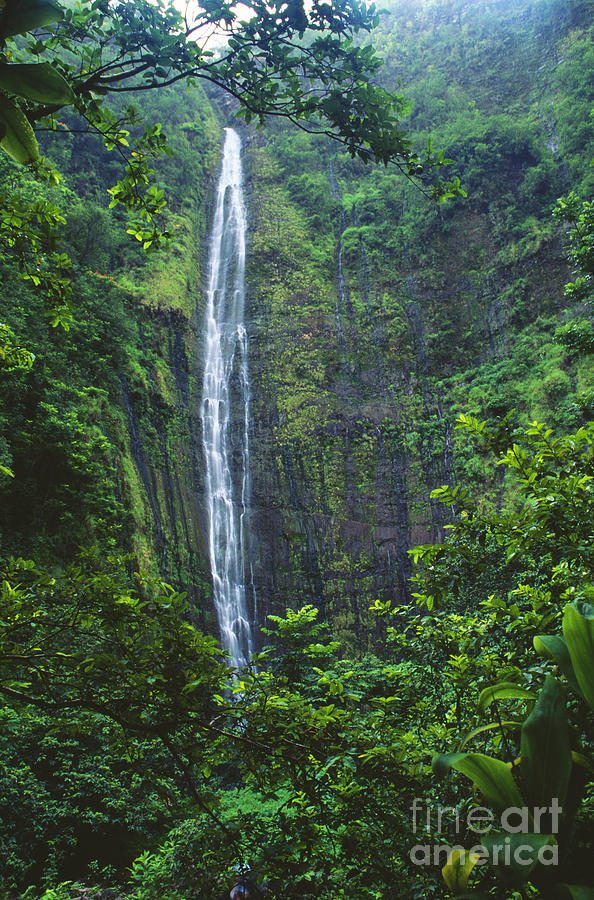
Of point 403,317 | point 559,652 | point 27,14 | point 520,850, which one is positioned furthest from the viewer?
point 403,317

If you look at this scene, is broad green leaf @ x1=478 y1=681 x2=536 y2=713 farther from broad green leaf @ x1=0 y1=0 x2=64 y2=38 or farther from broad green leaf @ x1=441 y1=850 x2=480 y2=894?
broad green leaf @ x1=0 y1=0 x2=64 y2=38

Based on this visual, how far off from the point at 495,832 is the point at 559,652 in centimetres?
44

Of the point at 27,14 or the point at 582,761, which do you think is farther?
the point at 582,761

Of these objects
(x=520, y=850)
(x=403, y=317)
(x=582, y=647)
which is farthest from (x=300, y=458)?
(x=520, y=850)

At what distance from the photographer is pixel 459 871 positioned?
979 millimetres

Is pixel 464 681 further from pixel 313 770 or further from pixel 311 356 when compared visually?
pixel 311 356

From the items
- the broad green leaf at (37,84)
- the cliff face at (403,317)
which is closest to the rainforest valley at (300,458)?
the broad green leaf at (37,84)

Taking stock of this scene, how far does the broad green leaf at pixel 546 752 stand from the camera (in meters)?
0.96

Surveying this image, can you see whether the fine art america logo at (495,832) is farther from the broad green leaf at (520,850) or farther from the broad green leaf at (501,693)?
the broad green leaf at (501,693)

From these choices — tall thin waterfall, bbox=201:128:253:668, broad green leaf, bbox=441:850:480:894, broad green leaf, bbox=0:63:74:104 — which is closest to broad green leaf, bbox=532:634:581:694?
broad green leaf, bbox=441:850:480:894

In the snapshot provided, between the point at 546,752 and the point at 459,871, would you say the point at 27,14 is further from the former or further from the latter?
the point at 459,871

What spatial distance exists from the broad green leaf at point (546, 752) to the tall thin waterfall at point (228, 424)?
34.7 ft

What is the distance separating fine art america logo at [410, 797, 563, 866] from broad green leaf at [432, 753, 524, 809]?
0.06 ft

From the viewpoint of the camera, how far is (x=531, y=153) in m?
16.5
